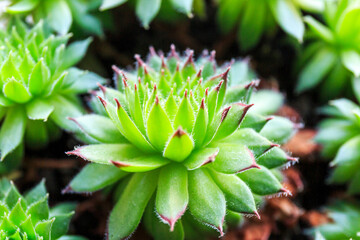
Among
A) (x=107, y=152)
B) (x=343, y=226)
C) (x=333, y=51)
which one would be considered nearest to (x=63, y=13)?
(x=107, y=152)

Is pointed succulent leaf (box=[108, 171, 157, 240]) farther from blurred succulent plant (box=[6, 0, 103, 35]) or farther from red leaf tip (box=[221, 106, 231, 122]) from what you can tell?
blurred succulent plant (box=[6, 0, 103, 35])

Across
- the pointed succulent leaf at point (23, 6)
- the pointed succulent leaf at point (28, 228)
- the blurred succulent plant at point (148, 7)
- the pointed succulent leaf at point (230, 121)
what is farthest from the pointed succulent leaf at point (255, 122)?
the pointed succulent leaf at point (23, 6)

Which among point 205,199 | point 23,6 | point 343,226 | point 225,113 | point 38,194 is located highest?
point 23,6

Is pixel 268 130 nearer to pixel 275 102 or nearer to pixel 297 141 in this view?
pixel 275 102

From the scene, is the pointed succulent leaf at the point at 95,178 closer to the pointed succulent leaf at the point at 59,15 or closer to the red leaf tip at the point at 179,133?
the red leaf tip at the point at 179,133

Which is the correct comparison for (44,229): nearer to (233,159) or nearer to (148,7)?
(233,159)

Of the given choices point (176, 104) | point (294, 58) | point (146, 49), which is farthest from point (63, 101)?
point (294, 58)

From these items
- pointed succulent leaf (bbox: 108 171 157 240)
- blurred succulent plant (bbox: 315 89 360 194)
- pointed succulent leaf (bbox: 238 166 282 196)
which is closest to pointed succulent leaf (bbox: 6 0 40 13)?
pointed succulent leaf (bbox: 108 171 157 240)
